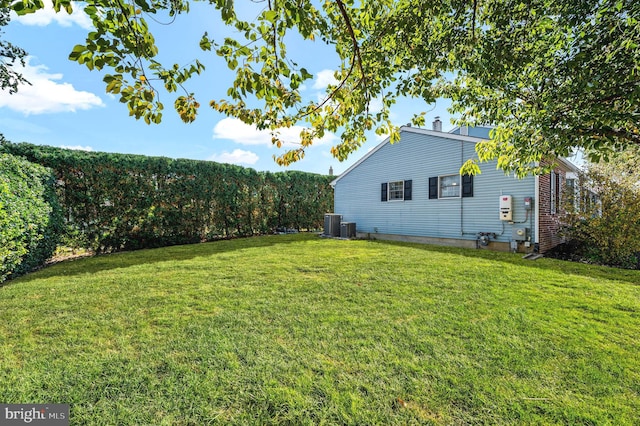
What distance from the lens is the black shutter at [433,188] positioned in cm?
1004

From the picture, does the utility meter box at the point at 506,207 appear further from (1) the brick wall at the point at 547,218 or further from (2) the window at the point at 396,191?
(2) the window at the point at 396,191

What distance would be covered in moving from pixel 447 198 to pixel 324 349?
8.81 meters

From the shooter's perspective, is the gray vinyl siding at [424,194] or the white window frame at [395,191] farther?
the white window frame at [395,191]

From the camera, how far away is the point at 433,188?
33.2ft

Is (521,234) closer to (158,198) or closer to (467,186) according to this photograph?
(467,186)

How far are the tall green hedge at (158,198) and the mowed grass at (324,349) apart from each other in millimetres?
3438

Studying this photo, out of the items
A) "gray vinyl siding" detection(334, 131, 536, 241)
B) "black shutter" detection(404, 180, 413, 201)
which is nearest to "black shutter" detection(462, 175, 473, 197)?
"gray vinyl siding" detection(334, 131, 536, 241)

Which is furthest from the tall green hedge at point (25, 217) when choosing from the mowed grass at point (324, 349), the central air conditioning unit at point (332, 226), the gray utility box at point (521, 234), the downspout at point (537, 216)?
the downspout at point (537, 216)

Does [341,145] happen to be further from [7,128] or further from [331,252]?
[7,128]

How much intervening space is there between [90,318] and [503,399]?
14.4ft

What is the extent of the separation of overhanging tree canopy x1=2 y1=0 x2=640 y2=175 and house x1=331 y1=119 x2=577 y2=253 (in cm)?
494

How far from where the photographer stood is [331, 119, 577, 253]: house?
807cm

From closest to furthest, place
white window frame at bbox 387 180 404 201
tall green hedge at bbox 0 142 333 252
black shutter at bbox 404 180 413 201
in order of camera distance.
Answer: tall green hedge at bbox 0 142 333 252 → black shutter at bbox 404 180 413 201 → white window frame at bbox 387 180 404 201

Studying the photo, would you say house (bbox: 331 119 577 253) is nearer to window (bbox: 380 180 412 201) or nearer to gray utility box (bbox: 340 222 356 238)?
window (bbox: 380 180 412 201)
